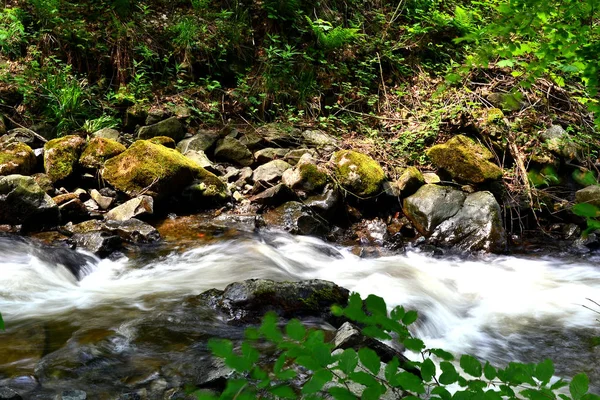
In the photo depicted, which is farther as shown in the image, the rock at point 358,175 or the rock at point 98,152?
the rock at point 358,175

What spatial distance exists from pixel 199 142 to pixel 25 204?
3.02m

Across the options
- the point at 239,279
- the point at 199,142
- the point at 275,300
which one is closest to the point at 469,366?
the point at 275,300

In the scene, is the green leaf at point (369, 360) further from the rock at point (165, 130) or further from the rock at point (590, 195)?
the rock at point (165, 130)

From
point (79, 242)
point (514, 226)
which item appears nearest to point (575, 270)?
point (514, 226)

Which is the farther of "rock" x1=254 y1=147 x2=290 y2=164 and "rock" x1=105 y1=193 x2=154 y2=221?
"rock" x1=254 y1=147 x2=290 y2=164

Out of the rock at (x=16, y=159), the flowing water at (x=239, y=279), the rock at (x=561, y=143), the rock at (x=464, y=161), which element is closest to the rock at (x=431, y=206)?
the rock at (x=464, y=161)

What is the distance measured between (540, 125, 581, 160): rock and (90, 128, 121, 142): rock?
6.99 m

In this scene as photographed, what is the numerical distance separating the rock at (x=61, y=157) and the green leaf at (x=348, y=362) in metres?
6.42

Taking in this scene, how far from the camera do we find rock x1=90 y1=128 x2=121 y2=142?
7.57 metres

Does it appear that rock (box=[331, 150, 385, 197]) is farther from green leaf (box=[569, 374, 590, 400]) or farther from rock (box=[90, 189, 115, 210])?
green leaf (box=[569, 374, 590, 400])

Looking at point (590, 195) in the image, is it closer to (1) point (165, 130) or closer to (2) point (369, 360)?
(1) point (165, 130)

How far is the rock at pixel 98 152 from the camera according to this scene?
267 inches

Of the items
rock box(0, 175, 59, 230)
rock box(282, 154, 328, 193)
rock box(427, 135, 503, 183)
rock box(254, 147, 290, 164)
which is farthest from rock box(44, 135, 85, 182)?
rock box(427, 135, 503, 183)

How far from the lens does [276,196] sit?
6914 millimetres
